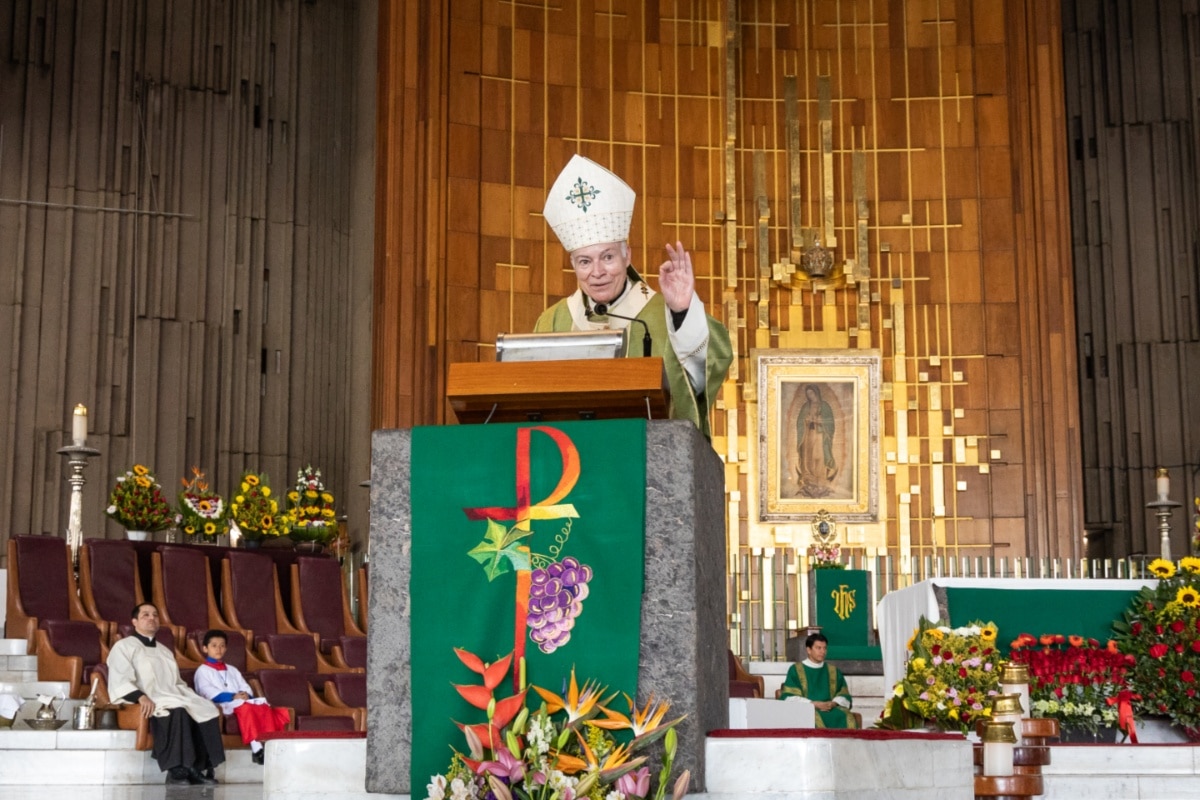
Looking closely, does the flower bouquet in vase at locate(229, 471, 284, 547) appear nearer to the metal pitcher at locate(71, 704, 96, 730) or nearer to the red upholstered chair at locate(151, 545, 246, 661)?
the red upholstered chair at locate(151, 545, 246, 661)

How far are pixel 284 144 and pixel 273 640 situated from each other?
6300mm

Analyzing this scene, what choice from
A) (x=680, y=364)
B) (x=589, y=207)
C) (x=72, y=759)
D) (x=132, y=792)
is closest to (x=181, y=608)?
(x=72, y=759)

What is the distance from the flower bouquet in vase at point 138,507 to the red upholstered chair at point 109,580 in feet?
2.31

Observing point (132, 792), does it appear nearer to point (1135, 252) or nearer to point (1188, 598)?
point (1188, 598)

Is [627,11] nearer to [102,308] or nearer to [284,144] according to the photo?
[284,144]

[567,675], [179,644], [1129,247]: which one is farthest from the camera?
[1129,247]

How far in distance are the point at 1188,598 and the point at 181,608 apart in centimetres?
604

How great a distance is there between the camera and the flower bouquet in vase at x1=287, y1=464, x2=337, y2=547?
11.8 metres

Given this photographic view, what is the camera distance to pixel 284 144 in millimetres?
14992

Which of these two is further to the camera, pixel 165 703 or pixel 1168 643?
pixel 165 703

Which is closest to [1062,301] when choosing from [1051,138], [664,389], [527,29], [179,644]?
[1051,138]

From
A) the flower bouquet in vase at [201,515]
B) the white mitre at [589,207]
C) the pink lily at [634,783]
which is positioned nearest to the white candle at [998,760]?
the white mitre at [589,207]

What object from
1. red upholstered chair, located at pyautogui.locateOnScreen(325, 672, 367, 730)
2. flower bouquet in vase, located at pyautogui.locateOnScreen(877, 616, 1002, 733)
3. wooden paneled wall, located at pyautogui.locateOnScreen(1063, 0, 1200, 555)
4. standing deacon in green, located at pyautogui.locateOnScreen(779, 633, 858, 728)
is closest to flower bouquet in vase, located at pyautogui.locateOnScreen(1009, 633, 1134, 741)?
flower bouquet in vase, located at pyautogui.locateOnScreen(877, 616, 1002, 733)

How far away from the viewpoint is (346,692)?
31.3ft
